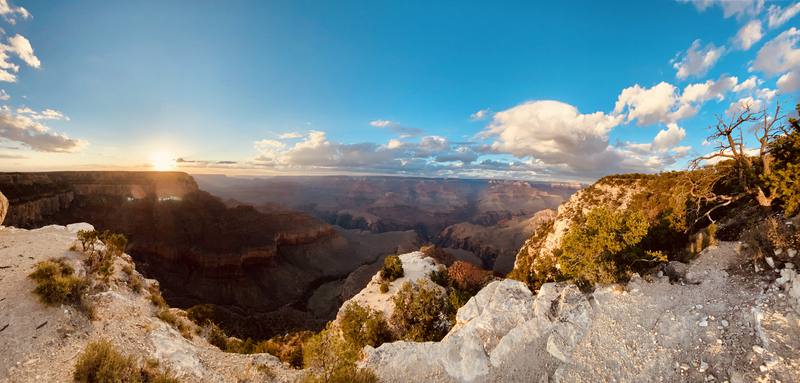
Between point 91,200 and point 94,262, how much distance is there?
99.2m

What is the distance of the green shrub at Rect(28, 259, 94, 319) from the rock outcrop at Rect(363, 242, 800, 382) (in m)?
14.5

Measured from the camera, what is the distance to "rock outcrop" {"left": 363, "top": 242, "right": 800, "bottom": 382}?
8.98 meters

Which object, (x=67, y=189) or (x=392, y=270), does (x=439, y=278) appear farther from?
(x=67, y=189)

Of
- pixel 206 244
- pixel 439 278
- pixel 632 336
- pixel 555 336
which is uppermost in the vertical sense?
pixel 632 336

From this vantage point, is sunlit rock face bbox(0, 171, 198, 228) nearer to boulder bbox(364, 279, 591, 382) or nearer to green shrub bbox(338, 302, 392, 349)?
green shrub bbox(338, 302, 392, 349)

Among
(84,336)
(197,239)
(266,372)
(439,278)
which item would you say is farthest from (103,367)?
(197,239)

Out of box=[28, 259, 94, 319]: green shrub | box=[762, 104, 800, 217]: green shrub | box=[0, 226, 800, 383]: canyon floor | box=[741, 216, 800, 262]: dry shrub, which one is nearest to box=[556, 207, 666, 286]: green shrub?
box=[0, 226, 800, 383]: canyon floor

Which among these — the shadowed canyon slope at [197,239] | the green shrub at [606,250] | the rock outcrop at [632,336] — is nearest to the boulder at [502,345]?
the rock outcrop at [632,336]

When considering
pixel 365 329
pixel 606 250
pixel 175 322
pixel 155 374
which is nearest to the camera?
pixel 155 374

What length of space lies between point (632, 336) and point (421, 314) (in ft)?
48.0

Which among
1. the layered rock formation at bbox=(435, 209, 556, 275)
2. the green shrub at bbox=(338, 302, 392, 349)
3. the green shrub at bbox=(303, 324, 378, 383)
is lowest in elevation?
the layered rock formation at bbox=(435, 209, 556, 275)

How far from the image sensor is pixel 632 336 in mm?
11227

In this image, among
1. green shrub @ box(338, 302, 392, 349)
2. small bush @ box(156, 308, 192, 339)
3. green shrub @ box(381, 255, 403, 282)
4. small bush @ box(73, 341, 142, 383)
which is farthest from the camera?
green shrub @ box(381, 255, 403, 282)

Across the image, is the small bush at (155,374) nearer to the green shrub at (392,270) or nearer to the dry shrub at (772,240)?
the green shrub at (392,270)
